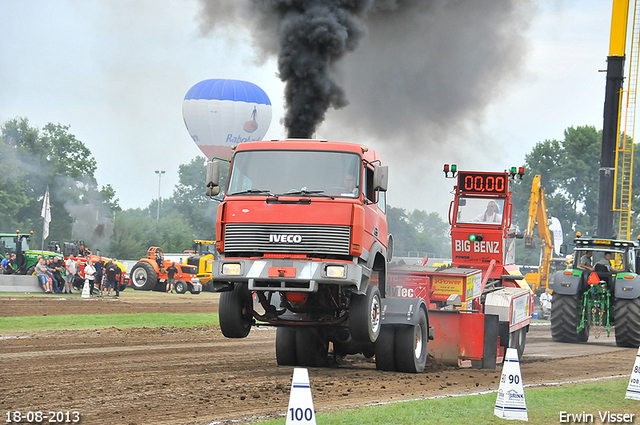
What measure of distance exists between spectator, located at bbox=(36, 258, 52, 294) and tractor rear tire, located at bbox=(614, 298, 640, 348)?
82.1 feet

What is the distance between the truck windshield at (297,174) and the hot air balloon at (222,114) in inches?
1848

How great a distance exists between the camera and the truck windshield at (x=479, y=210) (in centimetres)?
1788

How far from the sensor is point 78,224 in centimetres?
7538

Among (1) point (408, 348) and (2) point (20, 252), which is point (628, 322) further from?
(2) point (20, 252)

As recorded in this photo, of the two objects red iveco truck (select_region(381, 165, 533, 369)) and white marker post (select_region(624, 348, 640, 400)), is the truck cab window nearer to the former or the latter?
red iveco truck (select_region(381, 165, 533, 369))

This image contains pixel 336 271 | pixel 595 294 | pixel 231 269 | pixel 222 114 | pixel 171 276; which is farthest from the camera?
pixel 222 114

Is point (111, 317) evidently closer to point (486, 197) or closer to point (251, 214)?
point (486, 197)

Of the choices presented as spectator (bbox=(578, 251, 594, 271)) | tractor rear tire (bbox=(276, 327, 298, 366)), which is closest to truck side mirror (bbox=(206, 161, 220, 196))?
tractor rear tire (bbox=(276, 327, 298, 366))

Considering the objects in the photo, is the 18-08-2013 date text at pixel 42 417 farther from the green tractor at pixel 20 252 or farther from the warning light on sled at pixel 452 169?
the green tractor at pixel 20 252

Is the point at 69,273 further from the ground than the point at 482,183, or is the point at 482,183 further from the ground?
the point at 482,183

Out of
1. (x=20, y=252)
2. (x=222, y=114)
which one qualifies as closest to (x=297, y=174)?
(x=20, y=252)

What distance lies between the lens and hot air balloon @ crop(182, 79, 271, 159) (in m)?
58.6

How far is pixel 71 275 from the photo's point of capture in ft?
118

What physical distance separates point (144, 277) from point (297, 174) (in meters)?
33.2
